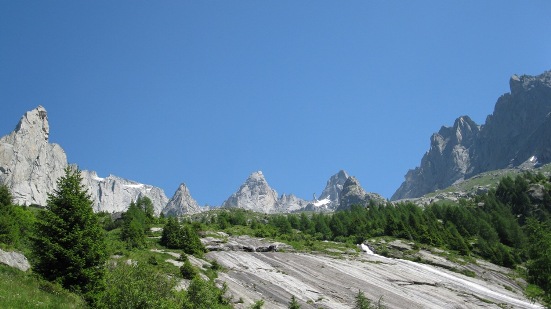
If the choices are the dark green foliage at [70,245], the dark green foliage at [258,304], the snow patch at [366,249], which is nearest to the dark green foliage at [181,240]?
the dark green foliage at [258,304]

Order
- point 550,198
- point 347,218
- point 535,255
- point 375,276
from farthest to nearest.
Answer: point 550,198, point 347,218, point 375,276, point 535,255

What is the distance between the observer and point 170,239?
74812 mm

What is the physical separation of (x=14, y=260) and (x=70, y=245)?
7.83 m

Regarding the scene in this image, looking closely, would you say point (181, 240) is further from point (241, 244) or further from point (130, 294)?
point (130, 294)

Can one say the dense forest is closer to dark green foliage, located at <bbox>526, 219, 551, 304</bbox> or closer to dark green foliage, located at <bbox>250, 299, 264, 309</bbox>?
dark green foliage, located at <bbox>526, 219, 551, 304</bbox>

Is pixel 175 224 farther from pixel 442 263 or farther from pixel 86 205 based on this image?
pixel 442 263

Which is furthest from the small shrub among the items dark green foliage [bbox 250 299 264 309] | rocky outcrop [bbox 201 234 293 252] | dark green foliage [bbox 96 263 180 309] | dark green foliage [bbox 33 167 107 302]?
rocky outcrop [bbox 201 234 293 252]

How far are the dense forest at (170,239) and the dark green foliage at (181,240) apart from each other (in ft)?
0.57

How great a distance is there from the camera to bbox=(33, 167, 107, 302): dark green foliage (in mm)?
34938

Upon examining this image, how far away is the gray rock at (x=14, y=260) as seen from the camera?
37.7 m

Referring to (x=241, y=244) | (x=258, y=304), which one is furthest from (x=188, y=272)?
(x=241, y=244)

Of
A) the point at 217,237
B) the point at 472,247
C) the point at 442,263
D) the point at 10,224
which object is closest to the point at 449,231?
the point at 472,247

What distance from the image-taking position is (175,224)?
257 feet

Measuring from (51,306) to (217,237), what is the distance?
213ft
